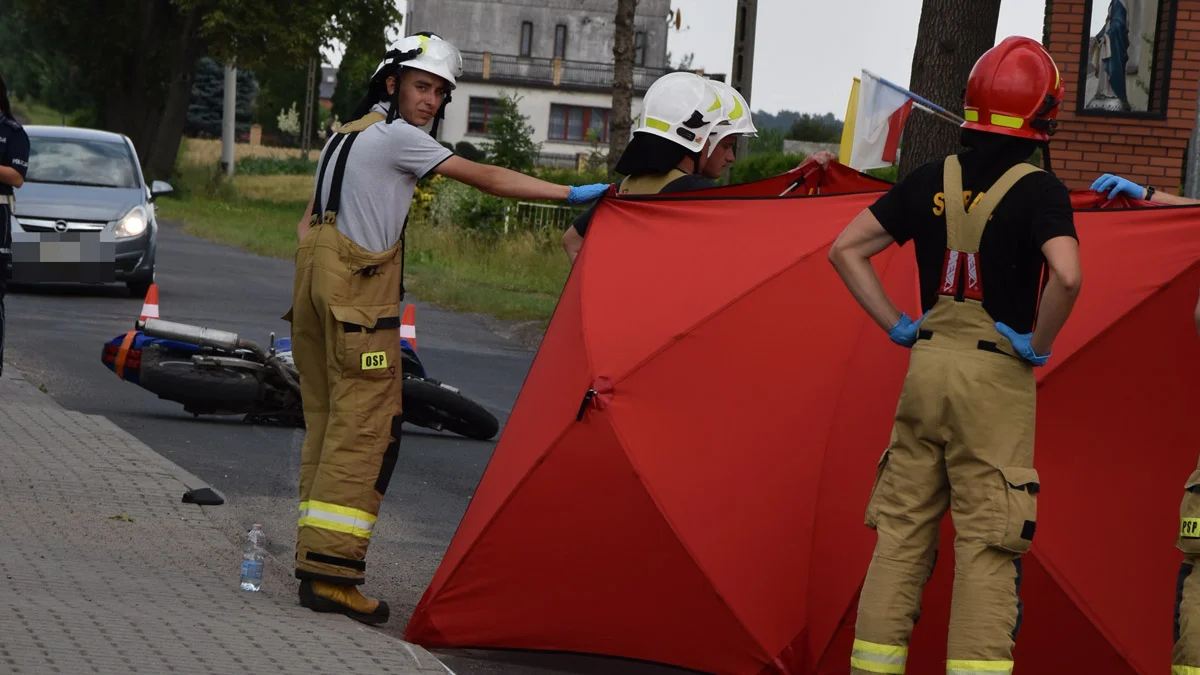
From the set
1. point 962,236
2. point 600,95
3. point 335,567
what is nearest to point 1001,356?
point 962,236

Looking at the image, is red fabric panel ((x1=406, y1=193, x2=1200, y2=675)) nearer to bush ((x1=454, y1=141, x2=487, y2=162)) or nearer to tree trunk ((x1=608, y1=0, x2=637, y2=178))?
bush ((x1=454, y1=141, x2=487, y2=162))

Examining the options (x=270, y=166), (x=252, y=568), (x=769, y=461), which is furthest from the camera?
(x=270, y=166)

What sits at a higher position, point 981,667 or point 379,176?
point 379,176

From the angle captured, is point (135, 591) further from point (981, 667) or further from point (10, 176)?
point (10, 176)

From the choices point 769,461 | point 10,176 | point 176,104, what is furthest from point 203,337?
point 176,104

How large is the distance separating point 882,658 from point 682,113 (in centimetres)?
225

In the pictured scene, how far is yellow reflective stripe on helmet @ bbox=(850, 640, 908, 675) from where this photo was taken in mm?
4672

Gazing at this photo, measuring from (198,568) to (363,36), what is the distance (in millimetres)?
45776

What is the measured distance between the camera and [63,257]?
1791cm

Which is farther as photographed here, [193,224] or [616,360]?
[193,224]

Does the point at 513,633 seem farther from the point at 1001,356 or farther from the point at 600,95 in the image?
the point at 600,95

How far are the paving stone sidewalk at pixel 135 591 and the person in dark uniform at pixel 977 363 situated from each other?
4.65 ft

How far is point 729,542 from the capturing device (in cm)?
544

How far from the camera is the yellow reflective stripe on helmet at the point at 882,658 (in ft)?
15.3
